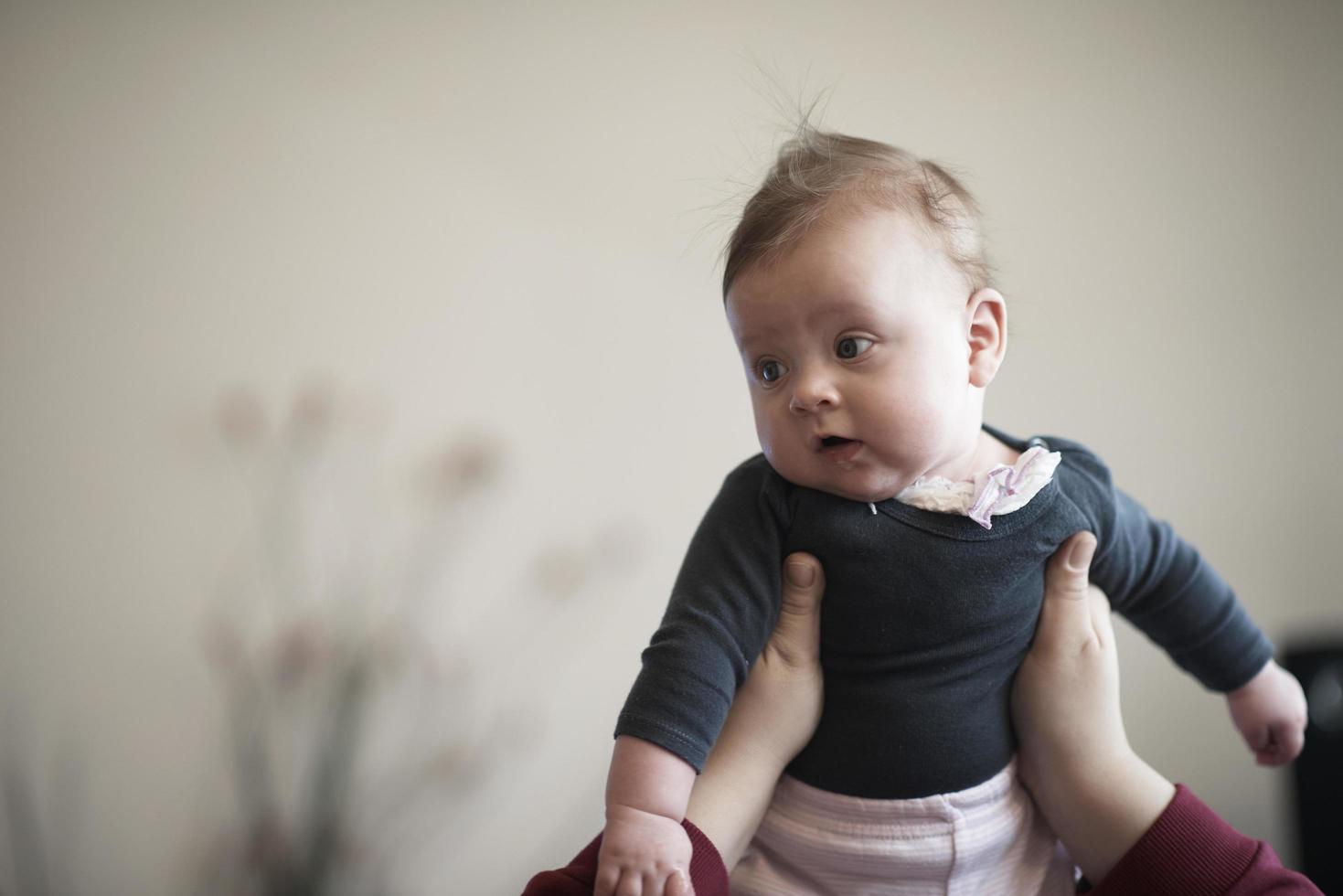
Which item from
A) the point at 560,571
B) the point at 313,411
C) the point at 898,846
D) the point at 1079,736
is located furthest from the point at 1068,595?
the point at 313,411

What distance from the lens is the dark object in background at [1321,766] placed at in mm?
1411

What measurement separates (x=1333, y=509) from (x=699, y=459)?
1.08 m

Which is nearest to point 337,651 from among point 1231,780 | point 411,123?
point 411,123

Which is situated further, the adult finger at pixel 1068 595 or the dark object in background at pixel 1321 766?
the dark object in background at pixel 1321 766

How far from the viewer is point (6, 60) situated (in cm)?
130

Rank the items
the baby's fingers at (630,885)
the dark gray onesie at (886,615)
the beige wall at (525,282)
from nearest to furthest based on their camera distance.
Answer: the baby's fingers at (630,885) < the dark gray onesie at (886,615) < the beige wall at (525,282)

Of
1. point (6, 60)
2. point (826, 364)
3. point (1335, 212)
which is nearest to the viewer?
point (826, 364)

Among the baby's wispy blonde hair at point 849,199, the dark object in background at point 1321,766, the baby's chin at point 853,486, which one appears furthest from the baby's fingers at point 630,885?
the dark object in background at point 1321,766

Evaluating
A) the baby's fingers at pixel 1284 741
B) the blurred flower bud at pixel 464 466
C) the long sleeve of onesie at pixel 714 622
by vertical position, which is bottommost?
the blurred flower bud at pixel 464 466

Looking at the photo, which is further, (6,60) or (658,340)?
(658,340)

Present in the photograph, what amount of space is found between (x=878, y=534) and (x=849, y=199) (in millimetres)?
225

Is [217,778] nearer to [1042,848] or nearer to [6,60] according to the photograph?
[6,60]

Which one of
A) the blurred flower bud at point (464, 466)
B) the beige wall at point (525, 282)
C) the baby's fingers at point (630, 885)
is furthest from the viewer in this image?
the blurred flower bud at point (464, 466)

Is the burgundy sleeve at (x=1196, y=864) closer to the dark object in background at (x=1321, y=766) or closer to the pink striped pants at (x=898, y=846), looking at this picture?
the pink striped pants at (x=898, y=846)
